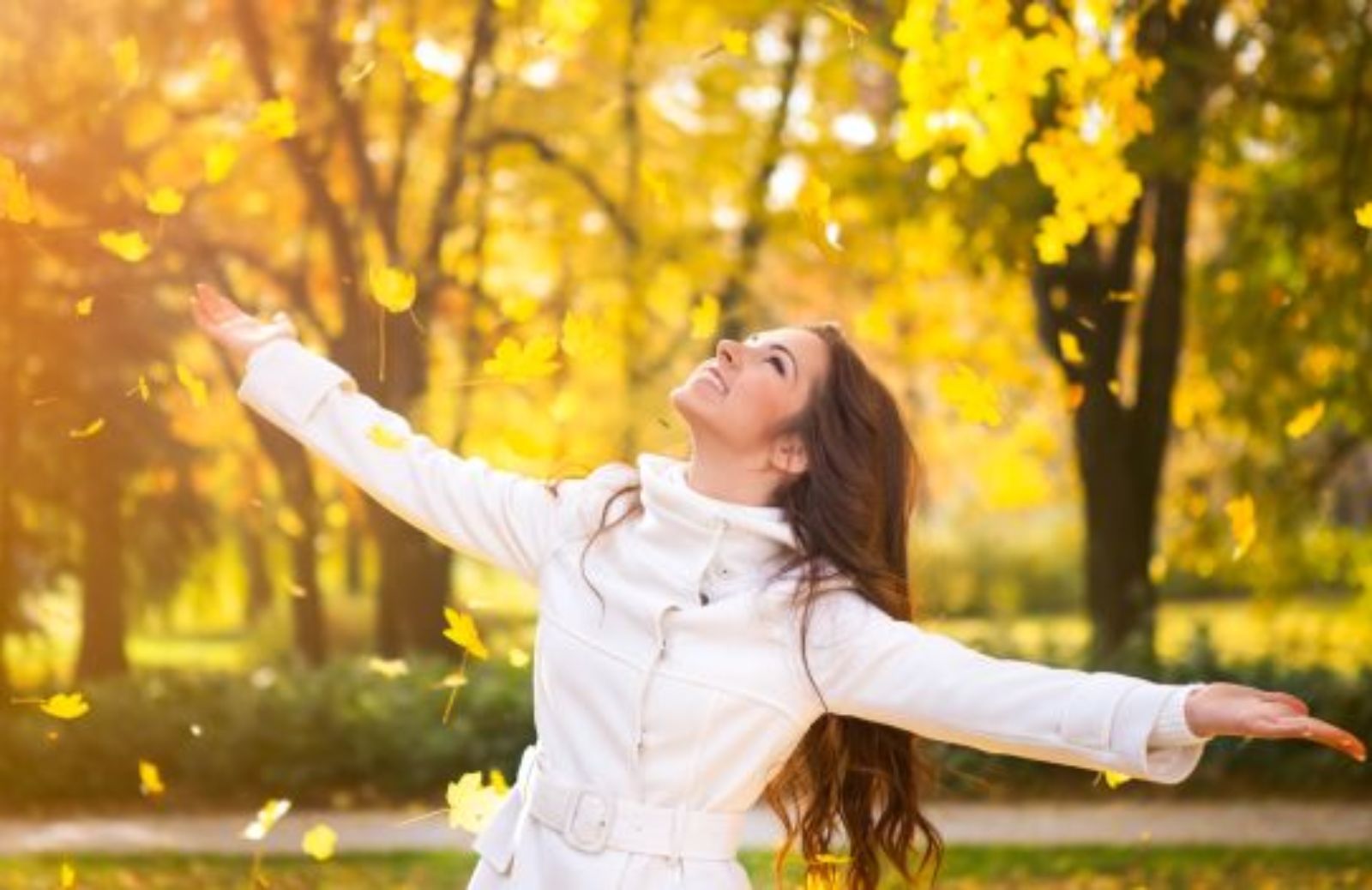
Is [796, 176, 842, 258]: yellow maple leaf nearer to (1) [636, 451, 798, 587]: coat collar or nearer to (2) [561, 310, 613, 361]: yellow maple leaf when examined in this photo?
(2) [561, 310, 613, 361]: yellow maple leaf

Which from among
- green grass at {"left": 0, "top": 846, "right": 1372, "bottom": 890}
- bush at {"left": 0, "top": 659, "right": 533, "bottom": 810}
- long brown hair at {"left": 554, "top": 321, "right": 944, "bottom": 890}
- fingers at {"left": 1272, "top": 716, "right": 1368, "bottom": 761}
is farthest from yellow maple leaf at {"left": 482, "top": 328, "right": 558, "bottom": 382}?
bush at {"left": 0, "top": 659, "right": 533, "bottom": 810}

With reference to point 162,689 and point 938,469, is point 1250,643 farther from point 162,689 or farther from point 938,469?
point 162,689

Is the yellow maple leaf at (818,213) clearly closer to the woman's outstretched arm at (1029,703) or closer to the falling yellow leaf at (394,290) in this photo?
the falling yellow leaf at (394,290)

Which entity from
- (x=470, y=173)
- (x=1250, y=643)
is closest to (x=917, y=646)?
(x=470, y=173)

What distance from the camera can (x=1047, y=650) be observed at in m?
10.2

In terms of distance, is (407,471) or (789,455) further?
(407,471)

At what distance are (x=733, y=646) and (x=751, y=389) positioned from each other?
15.5 inches

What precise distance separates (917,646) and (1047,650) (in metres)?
7.16

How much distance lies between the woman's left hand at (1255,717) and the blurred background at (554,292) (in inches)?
119

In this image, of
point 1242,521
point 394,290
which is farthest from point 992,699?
point 1242,521

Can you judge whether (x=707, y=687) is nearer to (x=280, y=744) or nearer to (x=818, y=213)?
(x=818, y=213)

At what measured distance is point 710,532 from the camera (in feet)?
11.0

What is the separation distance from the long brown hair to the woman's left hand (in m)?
0.58

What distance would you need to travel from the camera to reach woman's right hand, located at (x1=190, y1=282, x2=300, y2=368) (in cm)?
375
